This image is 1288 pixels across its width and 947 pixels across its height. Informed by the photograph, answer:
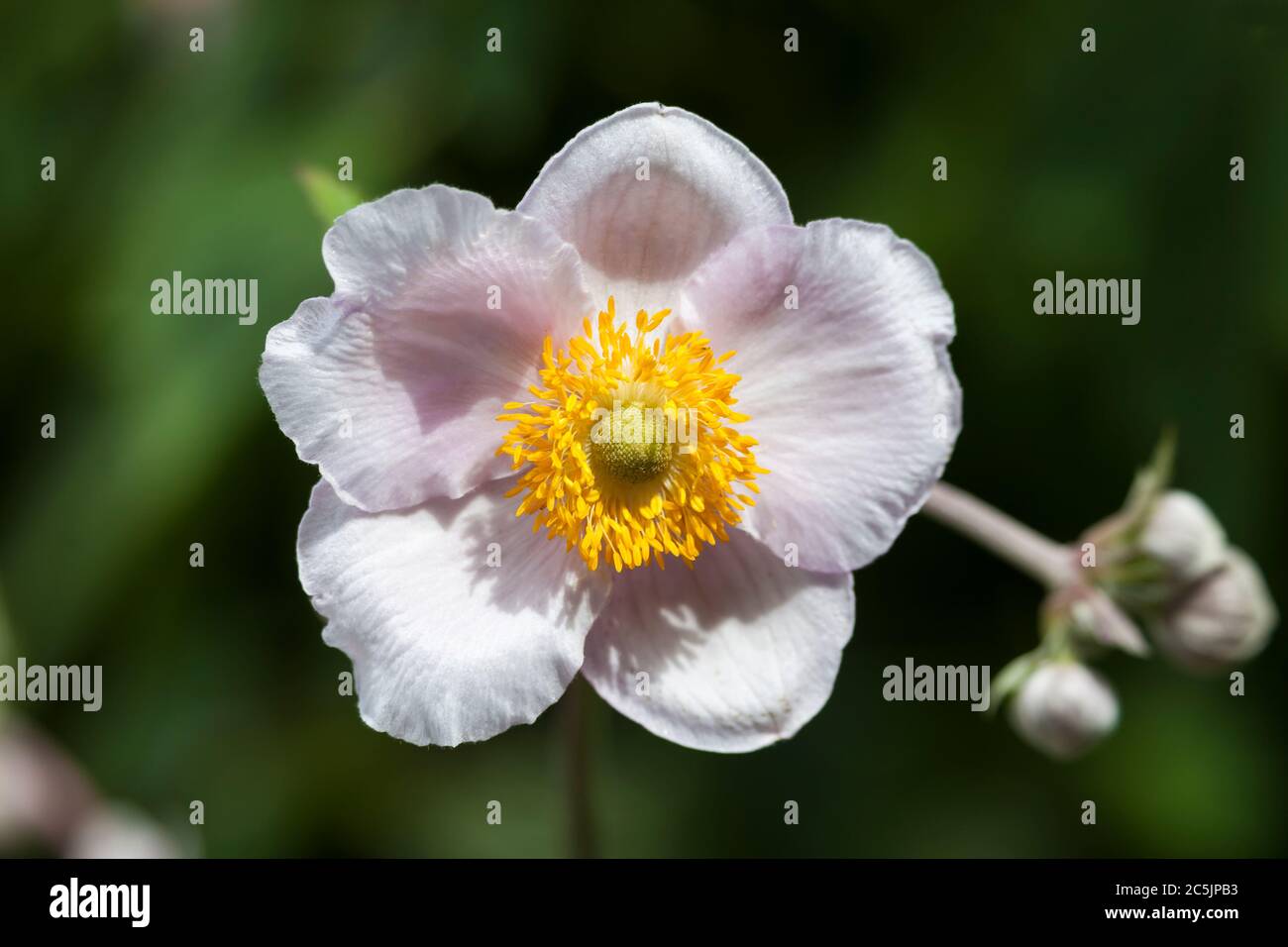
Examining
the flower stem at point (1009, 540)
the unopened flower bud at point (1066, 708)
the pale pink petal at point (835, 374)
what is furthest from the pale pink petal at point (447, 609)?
the unopened flower bud at point (1066, 708)

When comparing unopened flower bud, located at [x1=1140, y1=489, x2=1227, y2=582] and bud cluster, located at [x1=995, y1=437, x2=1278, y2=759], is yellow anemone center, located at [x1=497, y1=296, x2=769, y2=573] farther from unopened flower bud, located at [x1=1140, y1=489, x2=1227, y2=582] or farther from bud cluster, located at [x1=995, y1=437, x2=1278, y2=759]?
unopened flower bud, located at [x1=1140, y1=489, x2=1227, y2=582]

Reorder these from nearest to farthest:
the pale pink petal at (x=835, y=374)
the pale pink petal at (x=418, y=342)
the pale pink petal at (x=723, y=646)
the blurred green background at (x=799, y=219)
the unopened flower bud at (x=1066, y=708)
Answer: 1. the pale pink petal at (x=418, y=342)
2. the pale pink petal at (x=835, y=374)
3. the pale pink petal at (x=723, y=646)
4. the unopened flower bud at (x=1066, y=708)
5. the blurred green background at (x=799, y=219)

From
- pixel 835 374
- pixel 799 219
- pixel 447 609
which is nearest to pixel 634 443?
pixel 835 374

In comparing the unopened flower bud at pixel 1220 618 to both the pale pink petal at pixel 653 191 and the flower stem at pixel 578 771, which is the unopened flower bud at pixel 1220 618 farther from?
the flower stem at pixel 578 771

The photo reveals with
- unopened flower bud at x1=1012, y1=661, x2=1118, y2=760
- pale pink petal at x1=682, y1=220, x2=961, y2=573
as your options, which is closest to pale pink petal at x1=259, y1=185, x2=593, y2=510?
pale pink petal at x1=682, y1=220, x2=961, y2=573

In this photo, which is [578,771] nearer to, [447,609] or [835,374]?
[447,609]
